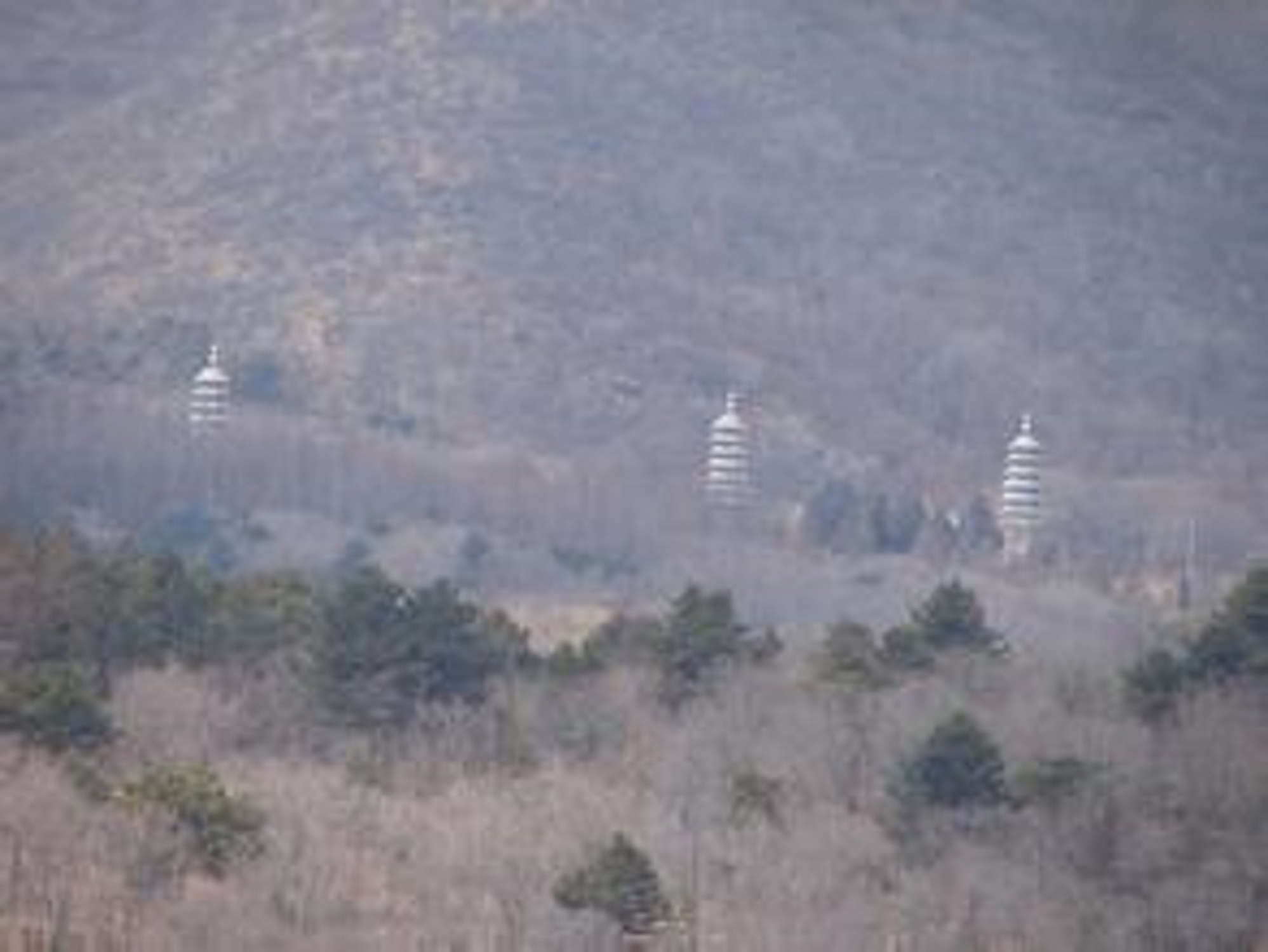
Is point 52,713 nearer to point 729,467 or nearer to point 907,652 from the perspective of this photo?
point 907,652

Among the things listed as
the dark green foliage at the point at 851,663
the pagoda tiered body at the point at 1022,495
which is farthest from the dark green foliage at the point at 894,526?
the dark green foliage at the point at 851,663

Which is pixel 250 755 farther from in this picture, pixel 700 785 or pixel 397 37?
pixel 397 37

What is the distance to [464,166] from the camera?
172875mm

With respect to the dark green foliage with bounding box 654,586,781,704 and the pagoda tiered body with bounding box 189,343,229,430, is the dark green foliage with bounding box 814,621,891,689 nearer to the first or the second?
the dark green foliage with bounding box 654,586,781,704

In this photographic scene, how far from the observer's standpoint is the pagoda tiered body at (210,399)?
134500 mm

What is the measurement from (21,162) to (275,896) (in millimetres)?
130193

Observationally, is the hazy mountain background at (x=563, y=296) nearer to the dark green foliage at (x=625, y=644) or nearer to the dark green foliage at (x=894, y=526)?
the dark green foliage at (x=894, y=526)

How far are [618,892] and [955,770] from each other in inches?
419

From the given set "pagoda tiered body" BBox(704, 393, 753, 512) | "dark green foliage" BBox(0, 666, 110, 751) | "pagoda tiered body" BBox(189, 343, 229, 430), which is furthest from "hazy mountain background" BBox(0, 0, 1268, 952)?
"pagoda tiered body" BBox(704, 393, 753, 512)

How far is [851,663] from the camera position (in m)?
77.8

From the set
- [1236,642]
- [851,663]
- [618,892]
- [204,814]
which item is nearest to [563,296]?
[1236,642]

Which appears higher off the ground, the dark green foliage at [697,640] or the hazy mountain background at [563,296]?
the hazy mountain background at [563,296]

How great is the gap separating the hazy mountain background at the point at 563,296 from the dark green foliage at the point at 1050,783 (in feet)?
169

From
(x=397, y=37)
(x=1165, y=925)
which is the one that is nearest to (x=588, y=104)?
(x=397, y=37)
